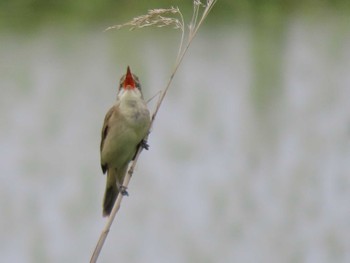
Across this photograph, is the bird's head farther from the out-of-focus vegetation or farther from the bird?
the out-of-focus vegetation

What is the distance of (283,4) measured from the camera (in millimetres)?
5484

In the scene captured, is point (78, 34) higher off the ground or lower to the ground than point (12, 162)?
higher

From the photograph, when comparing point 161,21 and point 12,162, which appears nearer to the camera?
point 161,21

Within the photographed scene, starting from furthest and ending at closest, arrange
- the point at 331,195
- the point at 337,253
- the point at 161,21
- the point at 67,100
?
the point at 67,100 → the point at 331,195 → the point at 337,253 → the point at 161,21

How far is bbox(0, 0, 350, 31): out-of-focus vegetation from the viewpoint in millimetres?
5352

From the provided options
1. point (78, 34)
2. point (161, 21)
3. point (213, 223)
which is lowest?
point (213, 223)

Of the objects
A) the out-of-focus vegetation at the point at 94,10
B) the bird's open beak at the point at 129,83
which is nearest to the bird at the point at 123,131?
the bird's open beak at the point at 129,83

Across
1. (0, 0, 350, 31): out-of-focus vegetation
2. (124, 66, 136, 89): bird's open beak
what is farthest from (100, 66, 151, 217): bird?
(0, 0, 350, 31): out-of-focus vegetation

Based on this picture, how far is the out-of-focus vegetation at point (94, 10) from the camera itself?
5.35m

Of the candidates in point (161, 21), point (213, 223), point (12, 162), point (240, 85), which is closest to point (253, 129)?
point (240, 85)

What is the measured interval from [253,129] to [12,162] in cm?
89

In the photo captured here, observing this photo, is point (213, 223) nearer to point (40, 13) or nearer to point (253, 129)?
point (253, 129)

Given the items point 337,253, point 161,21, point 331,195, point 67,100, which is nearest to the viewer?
point 161,21

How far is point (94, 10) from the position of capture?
540 cm
